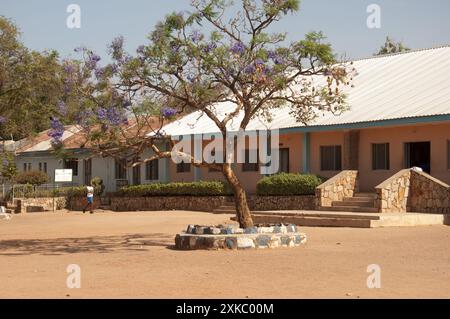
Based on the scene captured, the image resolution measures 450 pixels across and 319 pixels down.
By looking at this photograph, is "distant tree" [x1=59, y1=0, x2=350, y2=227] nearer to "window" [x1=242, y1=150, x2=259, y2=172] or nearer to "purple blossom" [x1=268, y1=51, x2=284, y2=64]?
"purple blossom" [x1=268, y1=51, x2=284, y2=64]

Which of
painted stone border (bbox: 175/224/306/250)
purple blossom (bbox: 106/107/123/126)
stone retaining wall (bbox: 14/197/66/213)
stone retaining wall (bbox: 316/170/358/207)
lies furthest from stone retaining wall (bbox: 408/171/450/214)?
stone retaining wall (bbox: 14/197/66/213)

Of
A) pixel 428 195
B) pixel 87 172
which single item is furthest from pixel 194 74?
pixel 87 172

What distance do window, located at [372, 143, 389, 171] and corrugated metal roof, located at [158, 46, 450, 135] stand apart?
1368mm

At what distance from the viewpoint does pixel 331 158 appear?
29.2 metres

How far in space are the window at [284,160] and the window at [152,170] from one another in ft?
27.8

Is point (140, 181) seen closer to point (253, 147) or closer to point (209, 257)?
point (253, 147)

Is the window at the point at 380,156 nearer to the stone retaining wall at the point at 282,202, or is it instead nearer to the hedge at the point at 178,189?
the stone retaining wall at the point at 282,202

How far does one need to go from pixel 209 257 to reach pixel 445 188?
10.1 metres

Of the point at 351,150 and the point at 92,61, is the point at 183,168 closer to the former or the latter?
the point at 351,150

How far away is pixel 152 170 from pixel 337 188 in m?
14.2

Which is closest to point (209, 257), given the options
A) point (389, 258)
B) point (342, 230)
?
point (389, 258)

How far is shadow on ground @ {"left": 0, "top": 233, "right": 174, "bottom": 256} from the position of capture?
17.1m

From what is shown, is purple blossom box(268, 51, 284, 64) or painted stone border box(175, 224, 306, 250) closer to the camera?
painted stone border box(175, 224, 306, 250)

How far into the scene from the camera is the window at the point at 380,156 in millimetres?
27156
